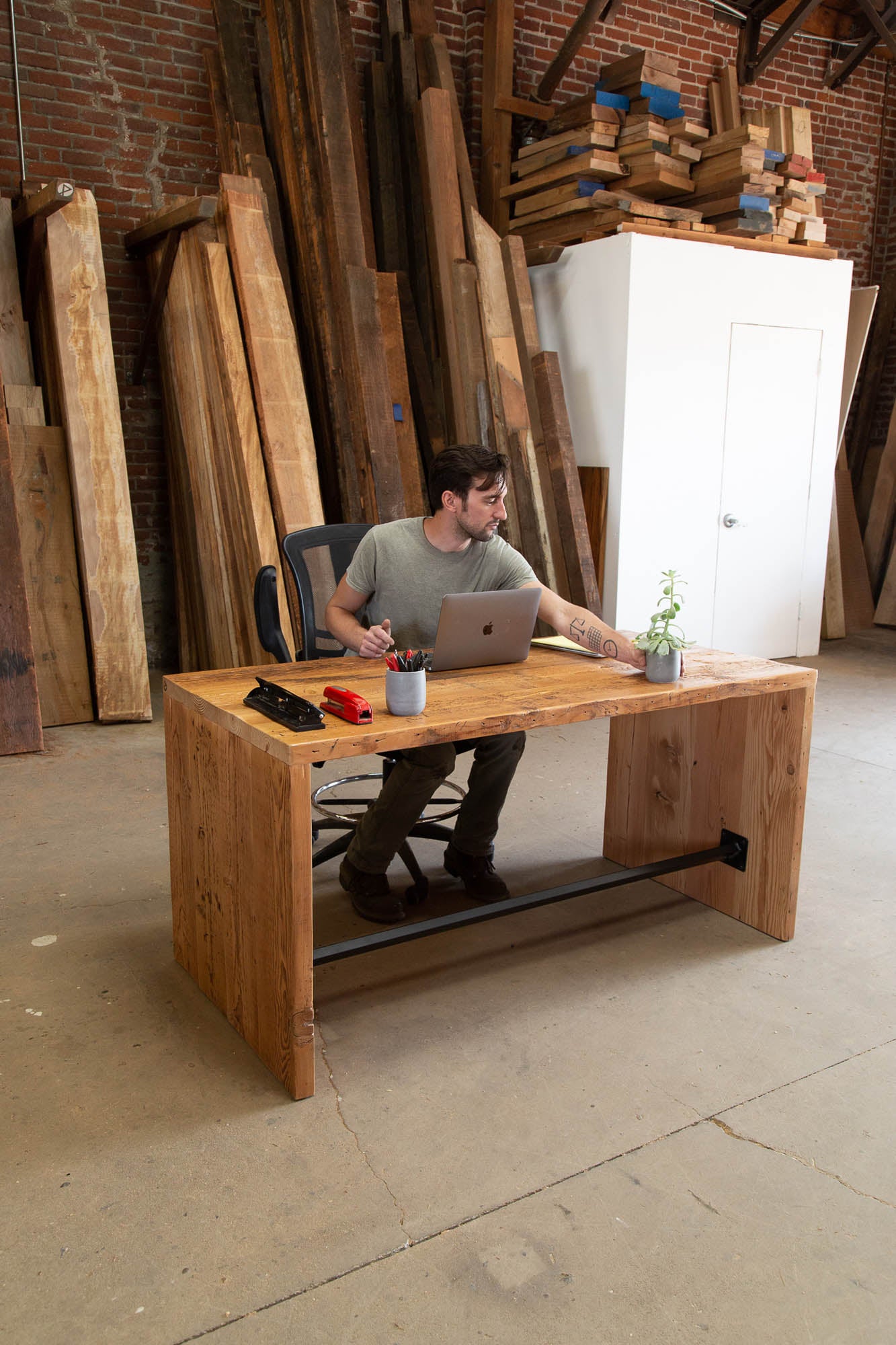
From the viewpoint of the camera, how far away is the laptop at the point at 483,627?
8.15 feet

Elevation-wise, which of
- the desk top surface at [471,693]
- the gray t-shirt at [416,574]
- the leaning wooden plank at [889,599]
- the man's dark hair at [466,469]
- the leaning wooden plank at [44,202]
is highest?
the leaning wooden plank at [44,202]

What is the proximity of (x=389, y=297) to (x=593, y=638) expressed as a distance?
10.6ft

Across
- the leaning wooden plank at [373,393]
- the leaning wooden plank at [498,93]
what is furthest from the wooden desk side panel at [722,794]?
the leaning wooden plank at [498,93]

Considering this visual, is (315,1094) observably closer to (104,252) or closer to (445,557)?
(445,557)

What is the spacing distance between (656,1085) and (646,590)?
3931mm

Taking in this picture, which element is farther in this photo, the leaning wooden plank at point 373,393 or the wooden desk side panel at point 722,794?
the leaning wooden plank at point 373,393

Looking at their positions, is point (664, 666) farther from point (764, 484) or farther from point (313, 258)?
point (764, 484)

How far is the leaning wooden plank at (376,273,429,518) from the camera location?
532cm

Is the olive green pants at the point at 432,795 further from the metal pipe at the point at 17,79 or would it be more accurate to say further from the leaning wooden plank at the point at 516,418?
the metal pipe at the point at 17,79

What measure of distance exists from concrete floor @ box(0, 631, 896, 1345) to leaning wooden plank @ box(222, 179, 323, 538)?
2.18 meters

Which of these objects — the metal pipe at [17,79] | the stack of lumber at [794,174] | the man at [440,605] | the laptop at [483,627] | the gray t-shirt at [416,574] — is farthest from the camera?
the stack of lumber at [794,174]

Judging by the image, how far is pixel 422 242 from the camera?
5895 millimetres

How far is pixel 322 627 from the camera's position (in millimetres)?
3572

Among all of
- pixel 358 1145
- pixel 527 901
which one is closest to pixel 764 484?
pixel 527 901
